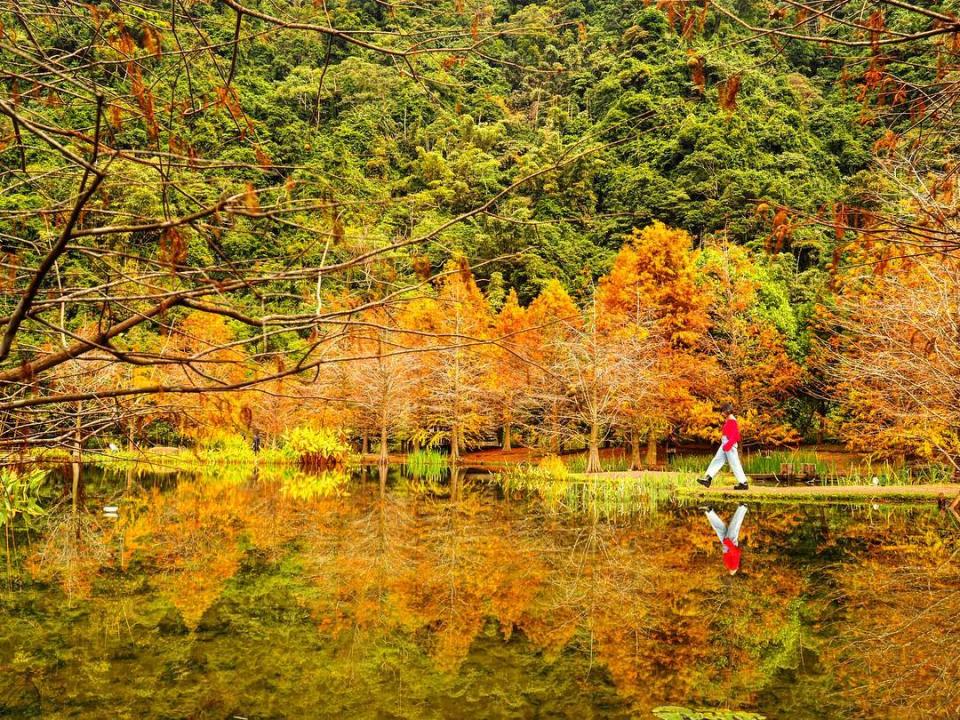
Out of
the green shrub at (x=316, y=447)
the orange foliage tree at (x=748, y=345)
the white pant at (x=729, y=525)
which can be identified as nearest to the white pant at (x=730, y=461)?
the white pant at (x=729, y=525)

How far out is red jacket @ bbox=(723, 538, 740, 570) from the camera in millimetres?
8117

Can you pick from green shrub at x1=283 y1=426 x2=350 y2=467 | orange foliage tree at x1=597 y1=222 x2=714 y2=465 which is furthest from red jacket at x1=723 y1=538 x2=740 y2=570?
green shrub at x1=283 y1=426 x2=350 y2=467

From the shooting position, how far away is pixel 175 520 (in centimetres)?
1216

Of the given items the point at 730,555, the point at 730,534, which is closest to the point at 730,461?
the point at 730,534

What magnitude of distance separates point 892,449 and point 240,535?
1605 centimetres

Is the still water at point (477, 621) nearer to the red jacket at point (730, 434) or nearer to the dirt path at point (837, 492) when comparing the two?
the dirt path at point (837, 492)

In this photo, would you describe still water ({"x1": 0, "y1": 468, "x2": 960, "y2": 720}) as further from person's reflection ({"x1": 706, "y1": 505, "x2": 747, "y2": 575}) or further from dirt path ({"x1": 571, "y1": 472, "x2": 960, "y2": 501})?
dirt path ({"x1": 571, "y1": 472, "x2": 960, "y2": 501})

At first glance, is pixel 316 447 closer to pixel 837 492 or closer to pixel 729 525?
pixel 837 492

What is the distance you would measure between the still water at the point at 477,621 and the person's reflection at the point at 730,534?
0.42ft

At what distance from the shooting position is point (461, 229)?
41.0 meters

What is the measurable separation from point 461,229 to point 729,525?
31.2 metres

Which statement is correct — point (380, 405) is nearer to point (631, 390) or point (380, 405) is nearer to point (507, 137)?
point (631, 390)

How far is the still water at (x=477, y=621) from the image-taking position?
4.45 meters

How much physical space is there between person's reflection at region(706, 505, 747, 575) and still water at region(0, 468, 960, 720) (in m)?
0.13
